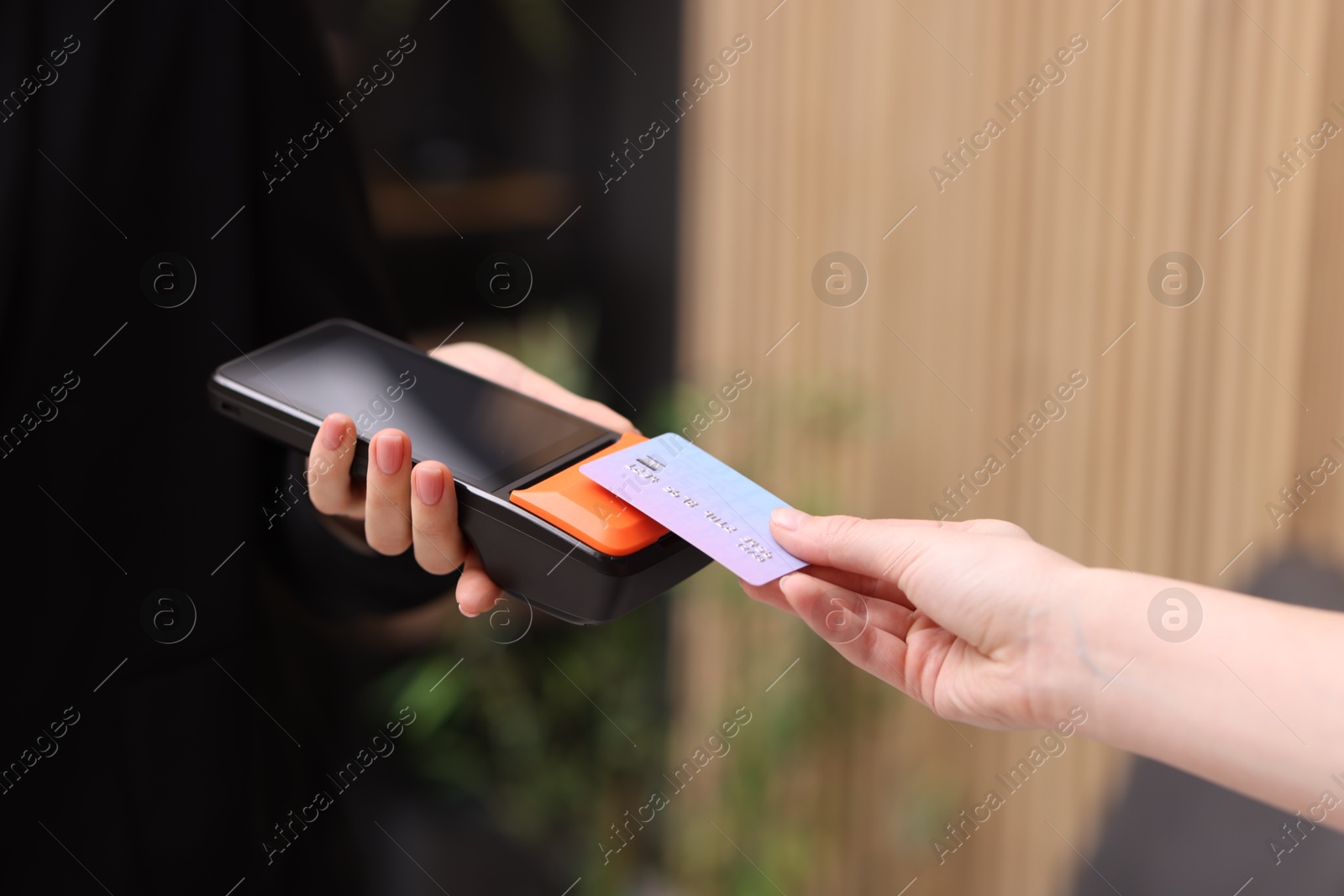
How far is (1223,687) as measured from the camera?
567 mm

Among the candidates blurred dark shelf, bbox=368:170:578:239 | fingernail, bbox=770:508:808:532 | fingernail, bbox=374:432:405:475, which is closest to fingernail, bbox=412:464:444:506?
fingernail, bbox=374:432:405:475

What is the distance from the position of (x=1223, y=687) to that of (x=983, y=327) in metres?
0.90

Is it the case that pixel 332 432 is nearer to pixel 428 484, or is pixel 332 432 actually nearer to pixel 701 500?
pixel 428 484

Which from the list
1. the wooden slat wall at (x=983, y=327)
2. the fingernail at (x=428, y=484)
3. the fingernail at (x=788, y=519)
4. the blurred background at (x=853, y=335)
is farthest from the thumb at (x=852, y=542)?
the wooden slat wall at (x=983, y=327)

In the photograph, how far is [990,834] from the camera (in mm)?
1465

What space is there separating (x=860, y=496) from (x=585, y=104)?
0.87m

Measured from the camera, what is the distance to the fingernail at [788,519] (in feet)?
2.20

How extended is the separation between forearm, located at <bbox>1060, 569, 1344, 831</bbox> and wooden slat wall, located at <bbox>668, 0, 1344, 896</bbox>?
27.9 inches

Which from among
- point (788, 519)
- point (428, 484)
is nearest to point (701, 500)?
point (788, 519)

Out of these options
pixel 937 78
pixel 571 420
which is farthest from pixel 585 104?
pixel 571 420

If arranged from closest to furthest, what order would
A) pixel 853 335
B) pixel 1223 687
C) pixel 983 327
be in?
pixel 1223 687, pixel 983 327, pixel 853 335

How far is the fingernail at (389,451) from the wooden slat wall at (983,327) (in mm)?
837

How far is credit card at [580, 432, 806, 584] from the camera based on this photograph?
66 centimetres

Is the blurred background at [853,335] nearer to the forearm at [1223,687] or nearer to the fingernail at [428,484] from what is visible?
the forearm at [1223,687]
